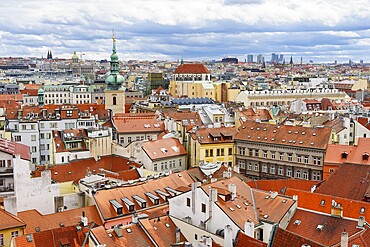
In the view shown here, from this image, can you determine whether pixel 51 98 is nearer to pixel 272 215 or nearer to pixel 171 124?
pixel 171 124

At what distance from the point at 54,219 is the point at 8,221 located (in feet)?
17.8

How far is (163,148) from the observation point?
70.7 metres

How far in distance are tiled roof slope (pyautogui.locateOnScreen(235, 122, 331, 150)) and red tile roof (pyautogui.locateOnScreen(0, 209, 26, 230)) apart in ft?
130

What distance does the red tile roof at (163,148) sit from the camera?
224 feet

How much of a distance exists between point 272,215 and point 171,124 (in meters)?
44.7

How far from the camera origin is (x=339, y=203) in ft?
134

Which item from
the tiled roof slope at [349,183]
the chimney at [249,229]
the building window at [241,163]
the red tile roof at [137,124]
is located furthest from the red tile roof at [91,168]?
the chimney at [249,229]

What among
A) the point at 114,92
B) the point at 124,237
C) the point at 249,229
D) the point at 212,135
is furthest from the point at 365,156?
the point at 114,92

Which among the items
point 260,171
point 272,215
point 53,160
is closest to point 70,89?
point 53,160

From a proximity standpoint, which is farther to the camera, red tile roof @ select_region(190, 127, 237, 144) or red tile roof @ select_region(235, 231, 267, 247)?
red tile roof @ select_region(190, 127, 237, 144)

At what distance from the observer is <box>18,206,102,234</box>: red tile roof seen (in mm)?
42444

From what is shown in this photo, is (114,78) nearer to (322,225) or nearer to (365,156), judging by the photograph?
(365,156)

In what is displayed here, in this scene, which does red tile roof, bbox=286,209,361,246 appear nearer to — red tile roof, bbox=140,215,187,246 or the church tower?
red tile roof, bbox=140,215,187,246

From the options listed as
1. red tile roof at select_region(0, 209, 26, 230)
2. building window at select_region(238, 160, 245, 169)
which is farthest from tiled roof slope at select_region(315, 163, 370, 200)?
red tile roof at select_region(0, 209, 26, 230)
